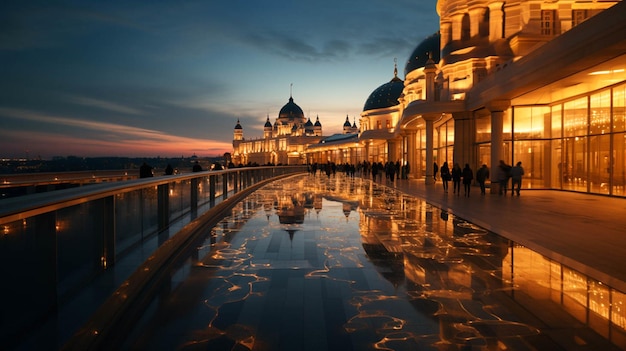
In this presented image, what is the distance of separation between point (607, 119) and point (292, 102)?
155 m

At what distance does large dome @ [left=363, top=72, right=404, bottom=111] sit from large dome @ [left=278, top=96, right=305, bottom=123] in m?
81.9

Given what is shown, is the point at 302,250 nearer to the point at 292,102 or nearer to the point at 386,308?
the point at 386,308

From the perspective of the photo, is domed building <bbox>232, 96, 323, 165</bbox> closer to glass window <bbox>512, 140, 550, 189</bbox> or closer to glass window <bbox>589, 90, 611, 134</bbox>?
glass window <bbox>512, 140, 550, 189</bbox>

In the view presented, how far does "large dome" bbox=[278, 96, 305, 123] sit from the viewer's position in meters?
165

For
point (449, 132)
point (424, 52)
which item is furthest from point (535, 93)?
point (424, 52)

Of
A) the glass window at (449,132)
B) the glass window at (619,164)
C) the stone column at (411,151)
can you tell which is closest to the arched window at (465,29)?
the glass window at (449,132)

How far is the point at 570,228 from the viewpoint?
10359 millimetres

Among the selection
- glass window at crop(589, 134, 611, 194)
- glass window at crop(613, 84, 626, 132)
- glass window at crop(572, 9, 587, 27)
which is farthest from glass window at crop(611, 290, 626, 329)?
glass window at crop(572, 9, 587, 27)

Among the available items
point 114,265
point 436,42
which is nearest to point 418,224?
point 114,265

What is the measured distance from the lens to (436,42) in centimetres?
5169

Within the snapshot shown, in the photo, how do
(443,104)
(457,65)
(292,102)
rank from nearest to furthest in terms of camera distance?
(443,104)
(457,65)
(292,102)

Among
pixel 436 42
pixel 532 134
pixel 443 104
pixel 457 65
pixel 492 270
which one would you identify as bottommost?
pixel 492 270

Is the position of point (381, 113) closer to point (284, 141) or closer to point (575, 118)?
point (575, 118)

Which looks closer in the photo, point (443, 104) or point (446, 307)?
→ point (446, 307)
